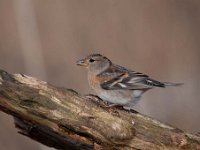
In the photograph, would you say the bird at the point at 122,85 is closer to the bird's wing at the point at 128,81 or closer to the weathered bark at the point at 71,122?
the bird's wing at the point at 128,81

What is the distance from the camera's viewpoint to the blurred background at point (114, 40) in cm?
1360

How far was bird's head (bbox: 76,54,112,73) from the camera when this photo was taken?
29.0 feet

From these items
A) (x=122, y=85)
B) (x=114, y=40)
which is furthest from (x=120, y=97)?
(x=114, y=40)

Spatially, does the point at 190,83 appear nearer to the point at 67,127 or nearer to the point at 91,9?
the point at 91,9

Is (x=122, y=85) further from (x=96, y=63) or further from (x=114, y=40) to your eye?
(x=114, y=40)

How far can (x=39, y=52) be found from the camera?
13.6 metres

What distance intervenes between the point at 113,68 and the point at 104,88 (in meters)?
0.43

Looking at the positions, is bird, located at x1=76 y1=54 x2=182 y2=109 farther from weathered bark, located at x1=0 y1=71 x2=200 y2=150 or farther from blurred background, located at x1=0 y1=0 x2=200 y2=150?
blurred background, located at x1=0 y1=0 x2=200 y2=150

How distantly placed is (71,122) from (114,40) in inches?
318

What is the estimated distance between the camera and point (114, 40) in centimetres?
1461

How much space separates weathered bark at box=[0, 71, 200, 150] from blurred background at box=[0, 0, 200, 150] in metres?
6.08

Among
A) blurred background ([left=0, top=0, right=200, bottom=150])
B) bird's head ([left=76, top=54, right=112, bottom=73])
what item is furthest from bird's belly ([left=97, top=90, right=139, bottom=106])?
blurred background ([left=0, top=0, right=200, bottom=150])

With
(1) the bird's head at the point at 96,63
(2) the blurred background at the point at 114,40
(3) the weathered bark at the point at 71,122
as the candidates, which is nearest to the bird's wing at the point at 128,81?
(1) the bird's head at the point at 96,63

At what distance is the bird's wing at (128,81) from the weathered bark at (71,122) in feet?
3.68
